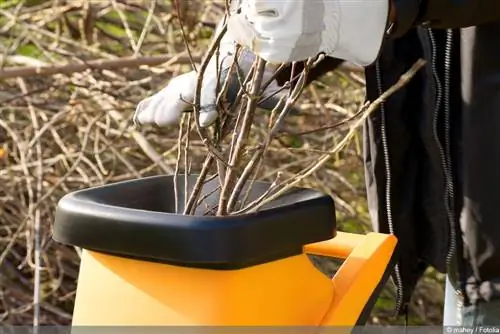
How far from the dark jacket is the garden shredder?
1.09 feet

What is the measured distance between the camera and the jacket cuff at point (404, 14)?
95 cm

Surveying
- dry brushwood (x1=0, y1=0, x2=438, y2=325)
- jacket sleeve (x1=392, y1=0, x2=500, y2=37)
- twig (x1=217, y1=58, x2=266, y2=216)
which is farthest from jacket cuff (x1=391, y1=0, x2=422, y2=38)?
dry brushwood (x1=0, y1=0, x2=438, y2=325)

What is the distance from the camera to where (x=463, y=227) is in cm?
128

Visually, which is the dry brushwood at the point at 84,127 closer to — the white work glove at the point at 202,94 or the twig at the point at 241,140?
the white work glove at the point at 202,94

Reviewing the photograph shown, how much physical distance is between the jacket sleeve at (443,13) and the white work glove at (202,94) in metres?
0.18

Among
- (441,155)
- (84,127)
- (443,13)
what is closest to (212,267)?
(443,13)

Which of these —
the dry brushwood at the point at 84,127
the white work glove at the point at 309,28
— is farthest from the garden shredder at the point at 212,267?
the dry brushwood at the point at 84,127

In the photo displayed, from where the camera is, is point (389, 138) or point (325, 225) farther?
point (389, 138)

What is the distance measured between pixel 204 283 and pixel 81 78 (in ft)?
5.23

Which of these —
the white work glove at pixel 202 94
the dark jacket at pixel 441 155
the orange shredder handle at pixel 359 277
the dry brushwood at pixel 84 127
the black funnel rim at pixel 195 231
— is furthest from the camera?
the dry brushwood at pixel 84 127

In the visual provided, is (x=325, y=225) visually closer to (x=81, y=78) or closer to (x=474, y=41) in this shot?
(x=474, y=41)

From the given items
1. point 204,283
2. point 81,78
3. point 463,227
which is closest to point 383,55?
point 463,227

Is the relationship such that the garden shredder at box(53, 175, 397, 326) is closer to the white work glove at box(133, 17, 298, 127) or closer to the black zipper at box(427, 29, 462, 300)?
the white work glove at box(133, 17, 298, 127)

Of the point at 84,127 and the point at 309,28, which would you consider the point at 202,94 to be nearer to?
the point at 309,28
